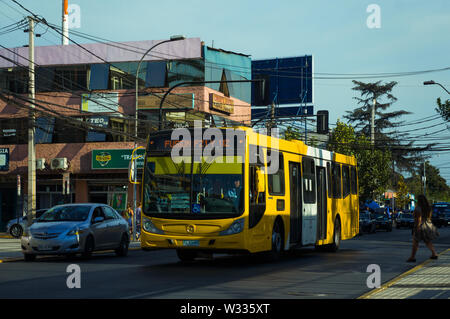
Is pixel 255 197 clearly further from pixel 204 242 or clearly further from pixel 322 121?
pixel 322 121

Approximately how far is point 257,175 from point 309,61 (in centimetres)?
4580

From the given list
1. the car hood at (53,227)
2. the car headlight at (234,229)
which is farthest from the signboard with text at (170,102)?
the car headlight at (234,229)

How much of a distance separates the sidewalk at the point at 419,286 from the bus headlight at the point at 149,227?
571 centimetres

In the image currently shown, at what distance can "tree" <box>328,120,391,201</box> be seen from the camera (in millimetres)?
59469

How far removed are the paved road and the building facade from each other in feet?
79.6

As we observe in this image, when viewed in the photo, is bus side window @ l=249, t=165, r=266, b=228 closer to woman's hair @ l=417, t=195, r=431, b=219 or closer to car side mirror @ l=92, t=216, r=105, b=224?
woman's hair @ l=417, t=195, r=431, b=219

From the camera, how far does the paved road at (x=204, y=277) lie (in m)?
11.3

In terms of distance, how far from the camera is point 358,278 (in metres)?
14.0

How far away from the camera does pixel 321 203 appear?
2202 centimetres

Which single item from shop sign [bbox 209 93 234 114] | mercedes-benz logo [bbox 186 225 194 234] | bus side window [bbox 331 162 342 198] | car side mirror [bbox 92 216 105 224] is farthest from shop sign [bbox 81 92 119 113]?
mercedes-benz logo [bbox 186 225 194 234]

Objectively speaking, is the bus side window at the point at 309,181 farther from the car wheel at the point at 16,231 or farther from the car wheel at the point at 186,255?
the car wheel at the point at 16,231

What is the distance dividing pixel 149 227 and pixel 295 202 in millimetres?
4463
